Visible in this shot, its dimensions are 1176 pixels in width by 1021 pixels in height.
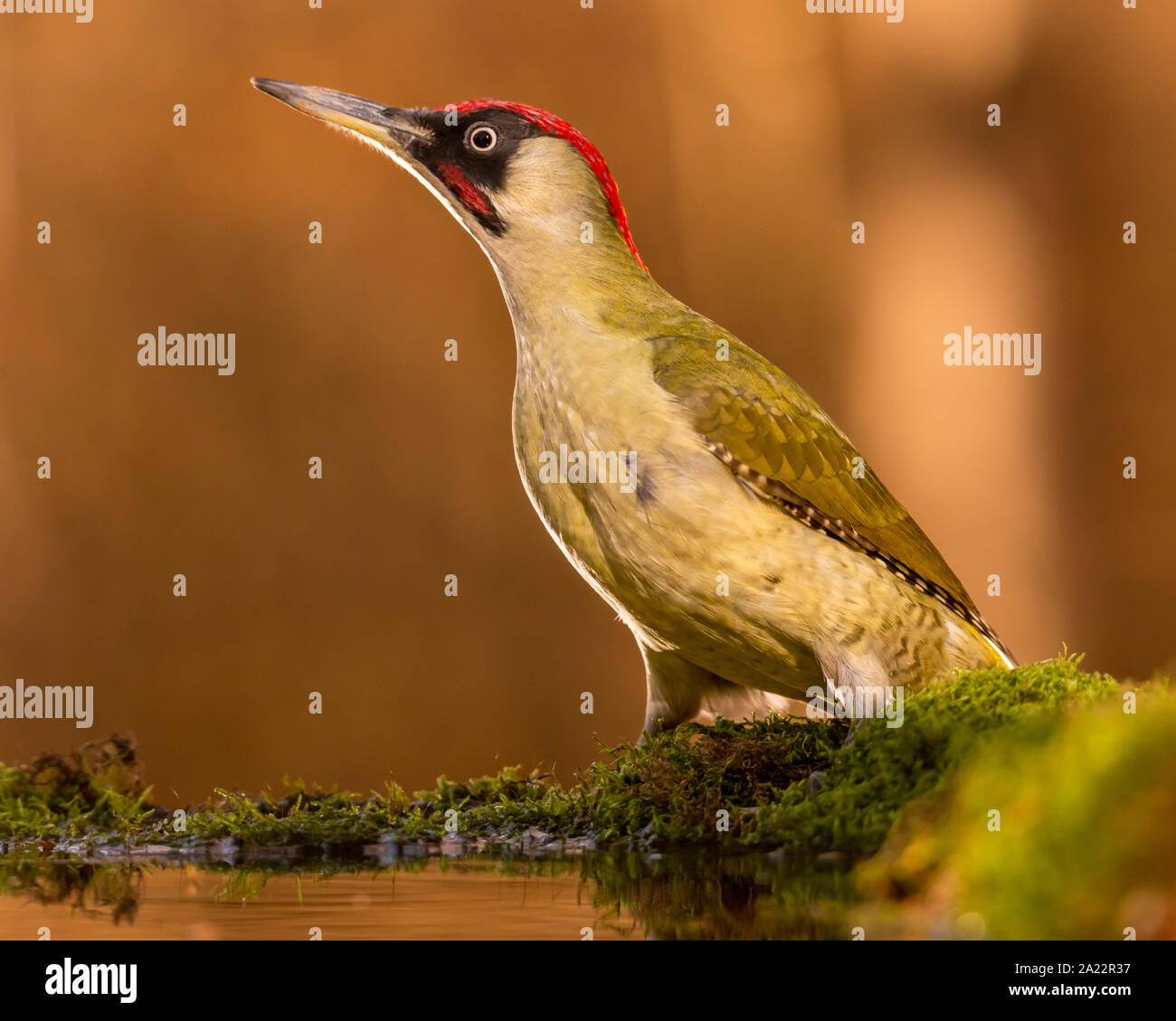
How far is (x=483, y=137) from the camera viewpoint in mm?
3826

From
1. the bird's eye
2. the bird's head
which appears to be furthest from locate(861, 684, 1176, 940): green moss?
the bird's eye

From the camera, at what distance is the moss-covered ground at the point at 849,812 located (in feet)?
6.28

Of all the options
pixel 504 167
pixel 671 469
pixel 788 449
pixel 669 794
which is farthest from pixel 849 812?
pixel 504 167

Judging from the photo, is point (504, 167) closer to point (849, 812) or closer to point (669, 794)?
point (669, 794)

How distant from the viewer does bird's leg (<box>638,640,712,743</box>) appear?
12.8 ft

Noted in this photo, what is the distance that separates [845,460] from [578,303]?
0.91 metres

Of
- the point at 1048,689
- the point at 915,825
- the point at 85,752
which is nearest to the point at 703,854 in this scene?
the point at 915,825

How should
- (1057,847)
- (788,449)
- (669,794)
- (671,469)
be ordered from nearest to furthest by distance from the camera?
1. (1057,847)
2. (669,794)
3. (671,469)
4. (788,449)

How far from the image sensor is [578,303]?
12.0ft

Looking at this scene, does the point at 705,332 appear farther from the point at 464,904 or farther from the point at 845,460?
the point at 464,904

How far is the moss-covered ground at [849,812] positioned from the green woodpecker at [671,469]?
0.90ft

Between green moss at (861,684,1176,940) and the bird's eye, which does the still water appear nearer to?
green moss at (861,684,1176,940)

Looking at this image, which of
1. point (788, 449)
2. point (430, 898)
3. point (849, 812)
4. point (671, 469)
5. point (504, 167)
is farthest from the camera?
point (504, 167)

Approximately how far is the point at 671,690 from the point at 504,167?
1580mm
